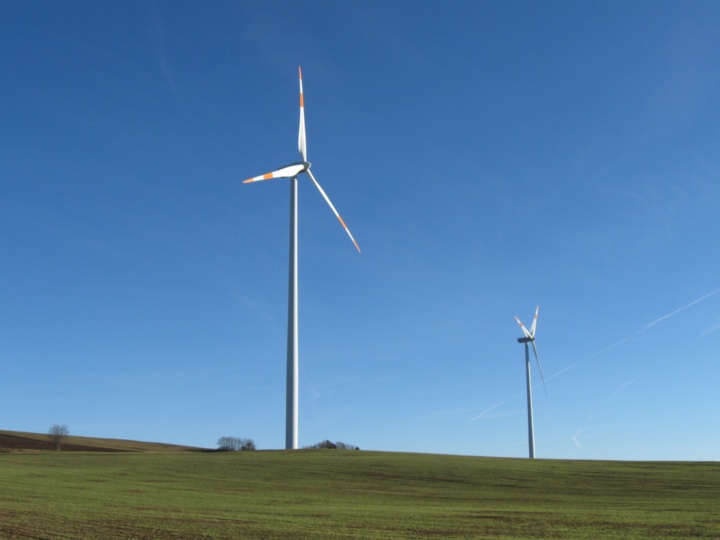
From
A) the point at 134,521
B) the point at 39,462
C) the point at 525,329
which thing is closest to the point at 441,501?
the point at 134,521

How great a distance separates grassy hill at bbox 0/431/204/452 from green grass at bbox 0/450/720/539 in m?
33.0

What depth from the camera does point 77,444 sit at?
102 meters

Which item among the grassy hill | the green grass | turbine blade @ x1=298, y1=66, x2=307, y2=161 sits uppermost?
turbine blade @ x1=298, y1=66, x2=307, y2=161

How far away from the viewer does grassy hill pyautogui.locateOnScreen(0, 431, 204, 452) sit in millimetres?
92062

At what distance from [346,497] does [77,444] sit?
79.1 meters

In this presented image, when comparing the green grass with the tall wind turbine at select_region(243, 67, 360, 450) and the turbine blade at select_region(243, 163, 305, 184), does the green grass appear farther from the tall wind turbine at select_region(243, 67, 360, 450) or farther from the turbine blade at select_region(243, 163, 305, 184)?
the turbine blade at select_region(243, 163, 305, 184)

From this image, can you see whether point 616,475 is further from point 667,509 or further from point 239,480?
point 239,480

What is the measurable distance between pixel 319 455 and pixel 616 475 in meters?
25.1

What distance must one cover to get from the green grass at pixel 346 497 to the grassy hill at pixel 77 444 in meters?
33.0

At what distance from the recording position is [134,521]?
69.5 ft

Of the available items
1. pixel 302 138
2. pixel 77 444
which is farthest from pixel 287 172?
pixel 77 444

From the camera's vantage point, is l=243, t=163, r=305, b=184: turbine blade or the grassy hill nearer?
l=243, t=163, r=305, b=184: turbine blade

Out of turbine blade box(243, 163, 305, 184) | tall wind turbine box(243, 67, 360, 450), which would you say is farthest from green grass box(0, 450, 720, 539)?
turbine blade box(243, 163, 305, 184)

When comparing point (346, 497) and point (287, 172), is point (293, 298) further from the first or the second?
point (346, 497)
